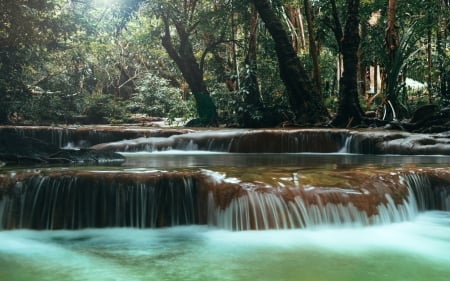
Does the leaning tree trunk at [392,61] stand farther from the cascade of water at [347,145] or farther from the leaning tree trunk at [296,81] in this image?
the cascade of water at [347,145]

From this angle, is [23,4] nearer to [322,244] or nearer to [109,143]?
[109,143]

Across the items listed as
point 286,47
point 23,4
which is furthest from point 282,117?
point 23,4

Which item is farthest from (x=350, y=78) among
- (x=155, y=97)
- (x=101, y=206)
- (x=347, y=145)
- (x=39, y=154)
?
(x=155, y=97)

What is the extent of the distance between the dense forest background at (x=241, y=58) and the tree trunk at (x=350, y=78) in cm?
2

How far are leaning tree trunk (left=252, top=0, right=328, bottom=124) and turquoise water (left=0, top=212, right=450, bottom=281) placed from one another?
322 inches

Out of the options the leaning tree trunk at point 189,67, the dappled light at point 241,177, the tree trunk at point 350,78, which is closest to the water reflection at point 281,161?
the dappled light at point 241,177

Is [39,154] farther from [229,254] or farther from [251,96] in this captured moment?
[251,96]

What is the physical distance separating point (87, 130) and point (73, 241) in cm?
771

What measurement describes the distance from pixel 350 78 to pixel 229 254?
916 centimetres

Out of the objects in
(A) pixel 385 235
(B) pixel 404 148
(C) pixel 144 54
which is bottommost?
(A) pixel 385 235

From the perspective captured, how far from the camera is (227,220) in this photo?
17.3ft

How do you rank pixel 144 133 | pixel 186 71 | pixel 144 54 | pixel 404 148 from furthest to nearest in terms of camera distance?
pixel 144 54, pixel 186 71, pixel 144 133, pixel 404 148

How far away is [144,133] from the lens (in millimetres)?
11859

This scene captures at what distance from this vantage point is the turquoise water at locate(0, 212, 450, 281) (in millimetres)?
3959
